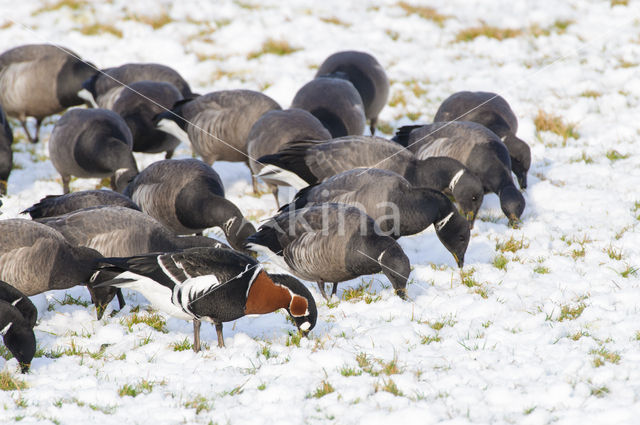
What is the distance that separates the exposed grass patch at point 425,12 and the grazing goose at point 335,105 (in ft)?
24.0

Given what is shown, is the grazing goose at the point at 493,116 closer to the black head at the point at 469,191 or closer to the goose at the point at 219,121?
the black head at the point at 469,191

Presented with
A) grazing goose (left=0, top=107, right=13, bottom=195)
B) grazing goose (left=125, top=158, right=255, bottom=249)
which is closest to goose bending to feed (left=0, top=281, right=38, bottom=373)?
grazing goose (left=125, top=158, right=255, bottom=249)

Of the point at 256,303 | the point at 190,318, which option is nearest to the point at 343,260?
the point at 256,303

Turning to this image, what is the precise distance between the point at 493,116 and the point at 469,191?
2.32 m

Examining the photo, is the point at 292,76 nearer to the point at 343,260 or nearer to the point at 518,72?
the point at 518,72

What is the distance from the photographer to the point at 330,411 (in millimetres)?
5102

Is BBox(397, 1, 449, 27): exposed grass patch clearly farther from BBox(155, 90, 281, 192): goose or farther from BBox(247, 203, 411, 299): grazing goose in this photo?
BBox(247, 203, 411, 299): grazing goose

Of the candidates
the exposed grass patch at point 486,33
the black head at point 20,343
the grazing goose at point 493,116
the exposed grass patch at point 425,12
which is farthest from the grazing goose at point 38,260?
the exposed grass patch at point 425,12

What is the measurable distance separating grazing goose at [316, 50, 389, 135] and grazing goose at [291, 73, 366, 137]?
948mm

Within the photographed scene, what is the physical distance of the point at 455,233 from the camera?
26.3 feet

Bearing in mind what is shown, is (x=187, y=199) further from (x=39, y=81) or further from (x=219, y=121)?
(x=39, y=81)

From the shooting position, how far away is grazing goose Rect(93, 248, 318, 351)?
20.0ft

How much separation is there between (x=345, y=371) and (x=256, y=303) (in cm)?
111

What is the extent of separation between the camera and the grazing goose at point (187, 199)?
855cm
